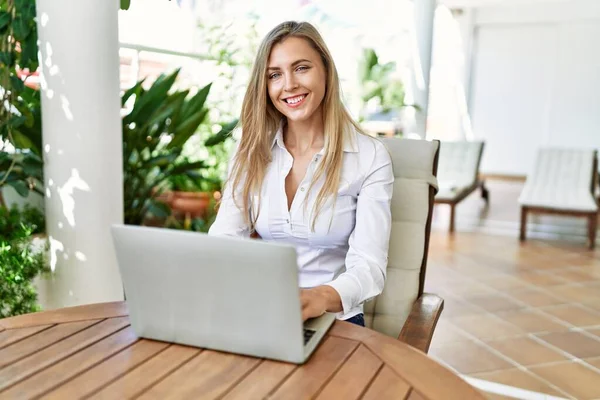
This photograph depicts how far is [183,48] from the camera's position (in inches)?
197

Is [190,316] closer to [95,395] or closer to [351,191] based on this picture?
[95,395]

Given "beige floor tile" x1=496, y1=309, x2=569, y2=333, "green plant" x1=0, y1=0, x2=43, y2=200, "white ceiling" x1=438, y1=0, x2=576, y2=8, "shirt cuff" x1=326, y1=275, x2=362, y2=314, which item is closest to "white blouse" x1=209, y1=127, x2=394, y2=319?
"shirt cuff" x1=326, y1=275, x2=362, y2=314

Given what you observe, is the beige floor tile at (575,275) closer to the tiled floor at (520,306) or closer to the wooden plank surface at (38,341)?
the tiled floor at (520,306)

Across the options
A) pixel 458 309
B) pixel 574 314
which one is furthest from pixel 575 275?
pixel 458 309

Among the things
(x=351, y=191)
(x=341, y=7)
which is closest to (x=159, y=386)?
(x=351, y=191)

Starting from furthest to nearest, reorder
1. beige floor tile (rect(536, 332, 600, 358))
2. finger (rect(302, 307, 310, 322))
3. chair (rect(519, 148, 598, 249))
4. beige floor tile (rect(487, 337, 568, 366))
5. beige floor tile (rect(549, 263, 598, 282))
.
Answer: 1. chair (rect(519, 148, 598, 249))
2. beige floor tile (rect(549, 263, 598, 282))
3. beige floor tile (rect(536, 332, 600, 358))
4. beige floor tile (rect(487, 337, 568, 366))
5. finger (rect(302, 307, 310, 322))

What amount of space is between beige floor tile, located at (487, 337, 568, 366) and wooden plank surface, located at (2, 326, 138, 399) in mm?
2215

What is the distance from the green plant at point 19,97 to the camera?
2154 millimetres

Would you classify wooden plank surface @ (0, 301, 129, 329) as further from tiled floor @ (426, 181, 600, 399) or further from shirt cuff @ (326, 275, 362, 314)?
tiled floor @ (426, 181, 600, 399)

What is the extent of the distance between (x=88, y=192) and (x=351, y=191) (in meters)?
1.08

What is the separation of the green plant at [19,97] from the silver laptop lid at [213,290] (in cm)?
149

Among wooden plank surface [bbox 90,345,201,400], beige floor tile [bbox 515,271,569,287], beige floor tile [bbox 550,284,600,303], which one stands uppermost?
wooden plank surface [bbox 90,345,201,400]

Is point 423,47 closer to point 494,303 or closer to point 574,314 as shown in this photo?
point 494,303

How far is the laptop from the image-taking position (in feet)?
3.04
